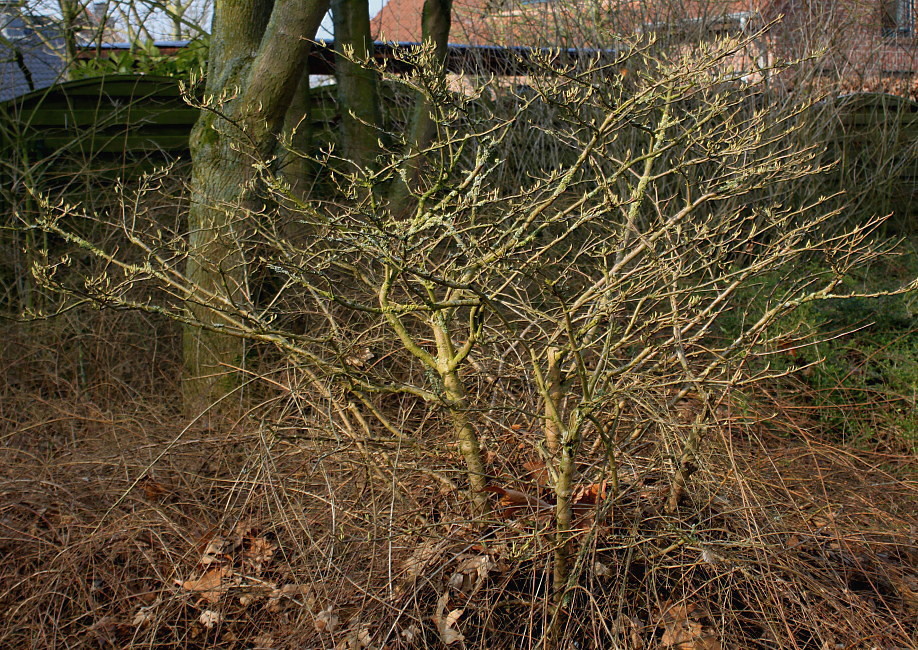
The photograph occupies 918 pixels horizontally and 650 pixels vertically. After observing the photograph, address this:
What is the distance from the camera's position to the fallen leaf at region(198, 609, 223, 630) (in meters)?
3.33

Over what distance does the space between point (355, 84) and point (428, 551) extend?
4907 mm

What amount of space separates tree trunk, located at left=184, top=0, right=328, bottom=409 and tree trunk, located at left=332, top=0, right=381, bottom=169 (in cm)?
152

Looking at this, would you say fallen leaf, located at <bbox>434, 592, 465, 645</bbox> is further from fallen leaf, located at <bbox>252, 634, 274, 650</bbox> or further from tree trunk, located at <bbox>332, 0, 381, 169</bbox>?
tree trunk, located at <bbox>332, 0, 381, 169</bbox>

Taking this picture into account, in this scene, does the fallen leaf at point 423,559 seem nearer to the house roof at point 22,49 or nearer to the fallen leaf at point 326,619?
the fallen leaf at point 326,619

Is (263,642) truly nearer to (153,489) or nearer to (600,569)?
(153,489)

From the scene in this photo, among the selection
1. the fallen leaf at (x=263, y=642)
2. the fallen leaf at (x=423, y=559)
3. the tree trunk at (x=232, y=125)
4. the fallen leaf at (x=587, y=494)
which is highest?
the tree trunk at (x=232, y=125)

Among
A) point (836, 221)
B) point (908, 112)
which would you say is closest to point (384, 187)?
point (836, 221)

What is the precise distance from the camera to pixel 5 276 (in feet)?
21.6

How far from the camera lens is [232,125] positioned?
17.0 ft

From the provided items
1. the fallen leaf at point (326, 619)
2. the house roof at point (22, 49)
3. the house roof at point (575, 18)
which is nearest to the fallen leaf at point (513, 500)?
the fallen leaf at point (326, 619)

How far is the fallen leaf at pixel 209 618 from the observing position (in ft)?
10.9

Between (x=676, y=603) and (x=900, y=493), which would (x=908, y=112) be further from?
(x=676, y=603)

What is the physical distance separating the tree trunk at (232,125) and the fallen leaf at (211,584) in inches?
66.8

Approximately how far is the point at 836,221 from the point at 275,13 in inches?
213
